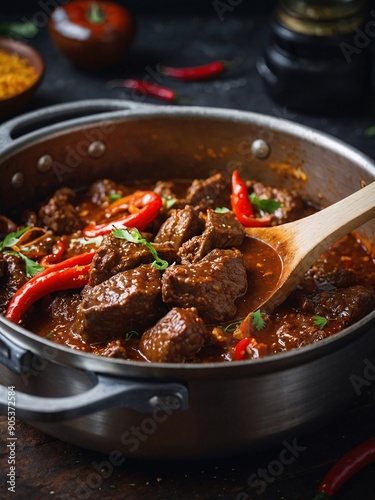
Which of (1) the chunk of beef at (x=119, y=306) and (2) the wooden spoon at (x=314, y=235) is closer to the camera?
(1) the chunk of beef at (x=119, y=306)

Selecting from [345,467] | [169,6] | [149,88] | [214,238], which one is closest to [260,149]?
[214,238]

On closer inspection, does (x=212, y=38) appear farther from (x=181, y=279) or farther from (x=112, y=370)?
(x=112, y=370)

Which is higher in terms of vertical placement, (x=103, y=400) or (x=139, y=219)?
(x=103, y=400)

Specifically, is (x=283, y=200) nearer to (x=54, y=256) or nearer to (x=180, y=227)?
(x=180, y=227)

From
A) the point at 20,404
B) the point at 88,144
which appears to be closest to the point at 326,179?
the point at 88,144

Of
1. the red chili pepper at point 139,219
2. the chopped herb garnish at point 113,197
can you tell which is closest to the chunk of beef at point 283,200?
the red chili pepper at point 139,219

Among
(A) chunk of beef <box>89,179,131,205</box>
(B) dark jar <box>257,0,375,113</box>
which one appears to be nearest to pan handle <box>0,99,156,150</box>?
(A) chunk of beef <box>89,179,131,205</box>

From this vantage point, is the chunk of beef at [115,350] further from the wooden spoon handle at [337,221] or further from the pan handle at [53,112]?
the pan handle at [53,112]
